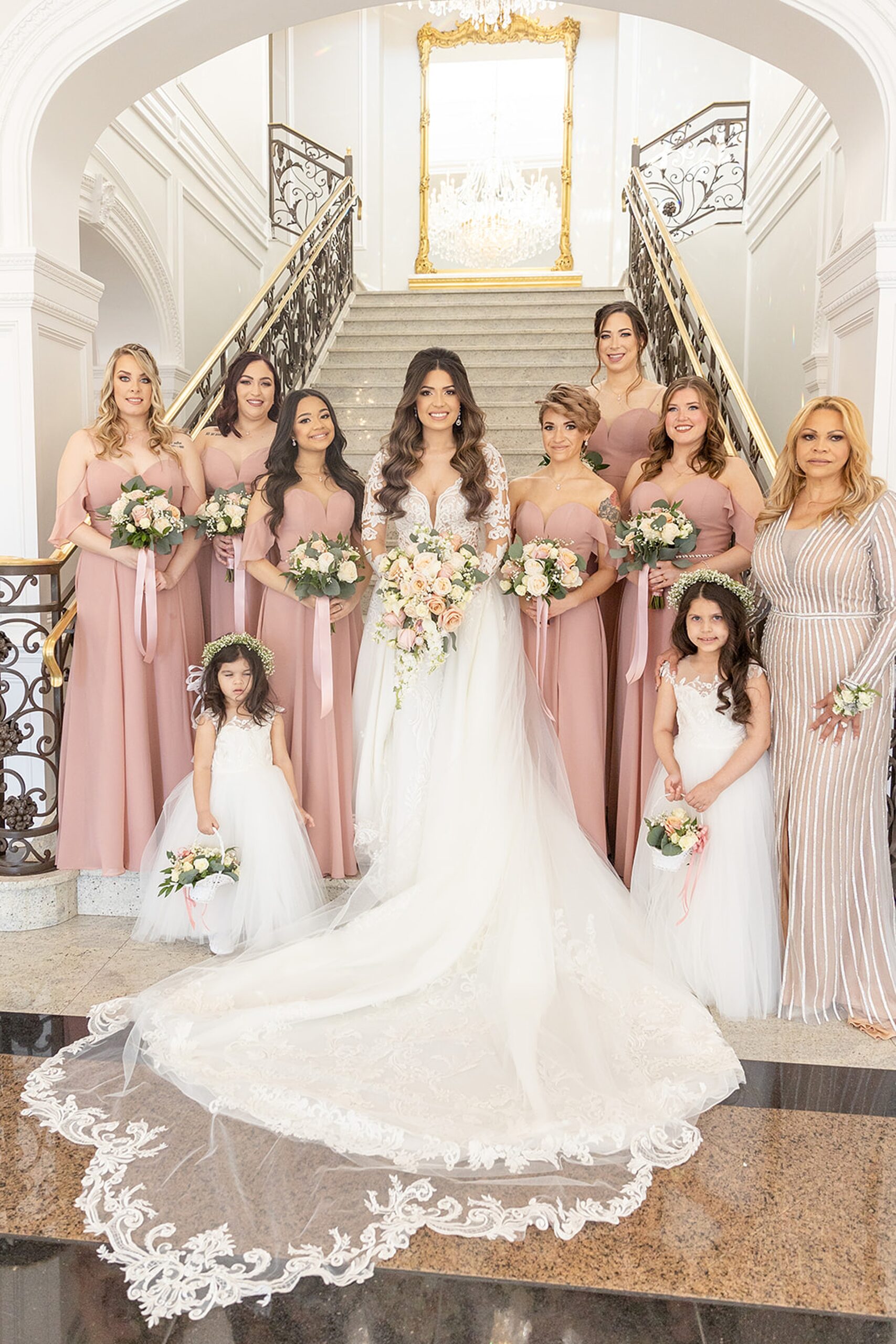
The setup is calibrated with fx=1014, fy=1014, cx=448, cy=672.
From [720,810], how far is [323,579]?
5.69 ft

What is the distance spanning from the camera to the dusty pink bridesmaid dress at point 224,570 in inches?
177

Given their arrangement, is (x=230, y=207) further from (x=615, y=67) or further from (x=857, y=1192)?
(x=857, y=1192)

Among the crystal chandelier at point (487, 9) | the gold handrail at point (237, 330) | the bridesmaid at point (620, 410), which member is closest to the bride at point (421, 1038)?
the bridesmaid at point (620, 410)

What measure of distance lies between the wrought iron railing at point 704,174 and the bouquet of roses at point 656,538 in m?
6.83

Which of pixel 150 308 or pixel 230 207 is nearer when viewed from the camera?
pixel 150 308

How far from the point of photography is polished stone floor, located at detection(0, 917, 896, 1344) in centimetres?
211

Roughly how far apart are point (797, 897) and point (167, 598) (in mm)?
2801

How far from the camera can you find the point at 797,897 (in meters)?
3.57

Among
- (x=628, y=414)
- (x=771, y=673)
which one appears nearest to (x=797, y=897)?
(x=771, y=673)

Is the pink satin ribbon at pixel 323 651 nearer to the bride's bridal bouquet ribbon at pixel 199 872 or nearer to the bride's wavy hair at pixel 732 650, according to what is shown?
the bride's bridal bouquet ribbon at pixel 199 872

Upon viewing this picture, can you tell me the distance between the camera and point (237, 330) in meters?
7.06

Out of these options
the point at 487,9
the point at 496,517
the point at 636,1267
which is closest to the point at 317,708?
the point at 496,517

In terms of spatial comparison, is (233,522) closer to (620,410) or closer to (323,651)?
(323,651)

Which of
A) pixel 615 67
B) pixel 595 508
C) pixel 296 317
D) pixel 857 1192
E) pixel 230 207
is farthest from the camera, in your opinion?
pixel 615 67
